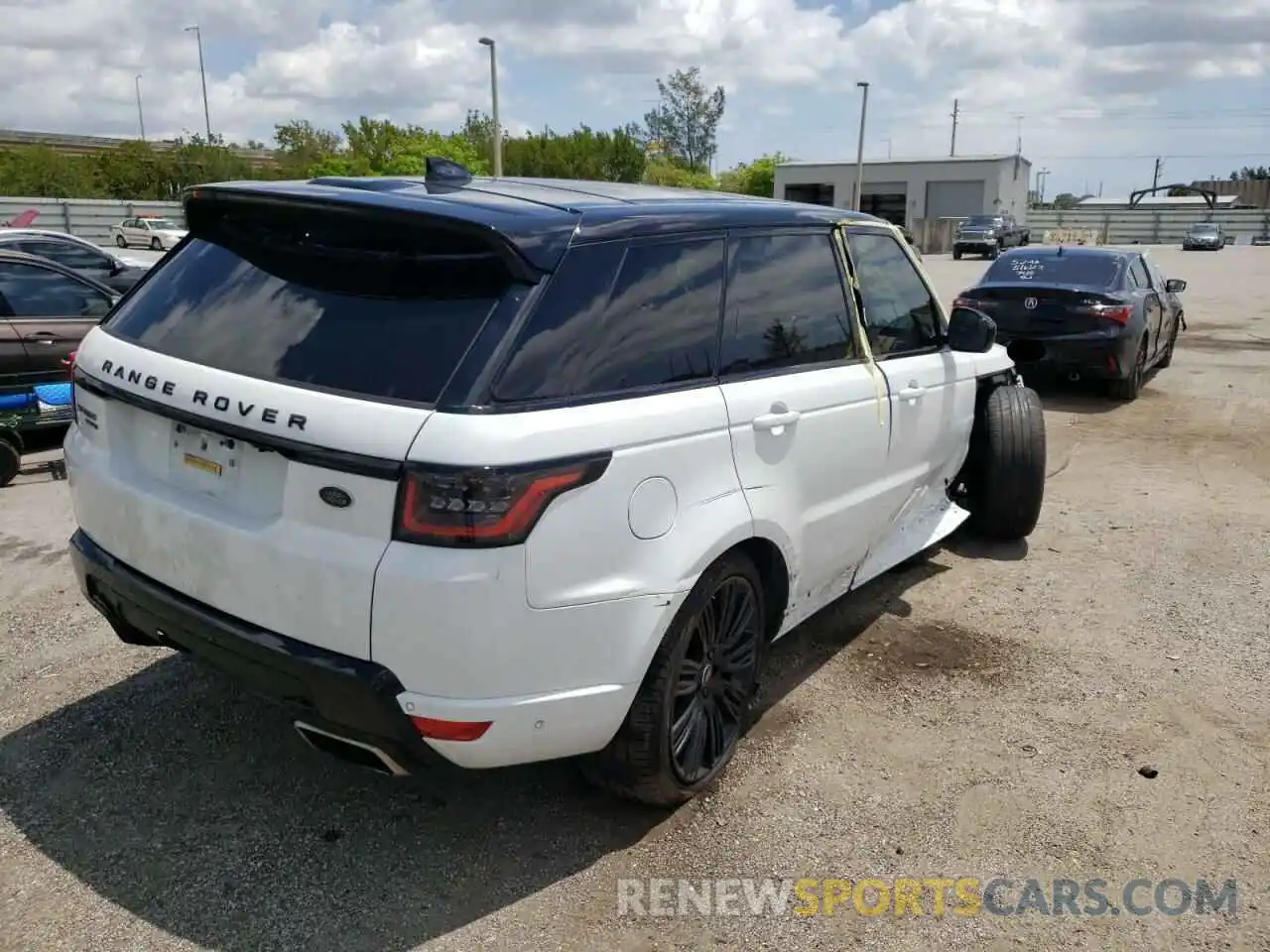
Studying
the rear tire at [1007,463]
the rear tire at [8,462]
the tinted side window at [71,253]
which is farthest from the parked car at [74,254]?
the rear tire at [1007,463]

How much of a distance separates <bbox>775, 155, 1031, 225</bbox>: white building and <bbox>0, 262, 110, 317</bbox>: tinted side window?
60541 millimetres

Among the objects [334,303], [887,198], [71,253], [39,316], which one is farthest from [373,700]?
[887,198]

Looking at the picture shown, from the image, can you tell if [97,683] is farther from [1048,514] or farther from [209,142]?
[209,142]

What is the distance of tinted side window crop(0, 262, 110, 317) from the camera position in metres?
7.25

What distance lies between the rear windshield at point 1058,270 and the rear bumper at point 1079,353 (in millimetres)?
641

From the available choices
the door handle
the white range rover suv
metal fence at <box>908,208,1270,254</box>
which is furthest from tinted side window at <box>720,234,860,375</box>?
metal fence at <box>908,208,1270,254</box>

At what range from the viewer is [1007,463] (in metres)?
5.39

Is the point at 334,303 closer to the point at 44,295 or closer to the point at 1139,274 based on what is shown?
the point at 44,295

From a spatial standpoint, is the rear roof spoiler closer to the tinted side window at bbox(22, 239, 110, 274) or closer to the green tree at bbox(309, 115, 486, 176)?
the tinted side window at bbox(22, 239, 110, 274)

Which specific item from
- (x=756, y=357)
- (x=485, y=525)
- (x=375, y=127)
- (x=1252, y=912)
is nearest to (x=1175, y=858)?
(x=1252, y=912)

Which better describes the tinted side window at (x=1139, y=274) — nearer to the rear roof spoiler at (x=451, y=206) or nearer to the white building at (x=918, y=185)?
the rear roof spoiler at (x=451, y=206)

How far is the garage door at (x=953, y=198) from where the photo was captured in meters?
65.1

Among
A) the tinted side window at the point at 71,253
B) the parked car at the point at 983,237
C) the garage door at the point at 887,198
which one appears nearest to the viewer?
the tinted side window at the point at 71,253

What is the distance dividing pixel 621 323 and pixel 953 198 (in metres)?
68.9
